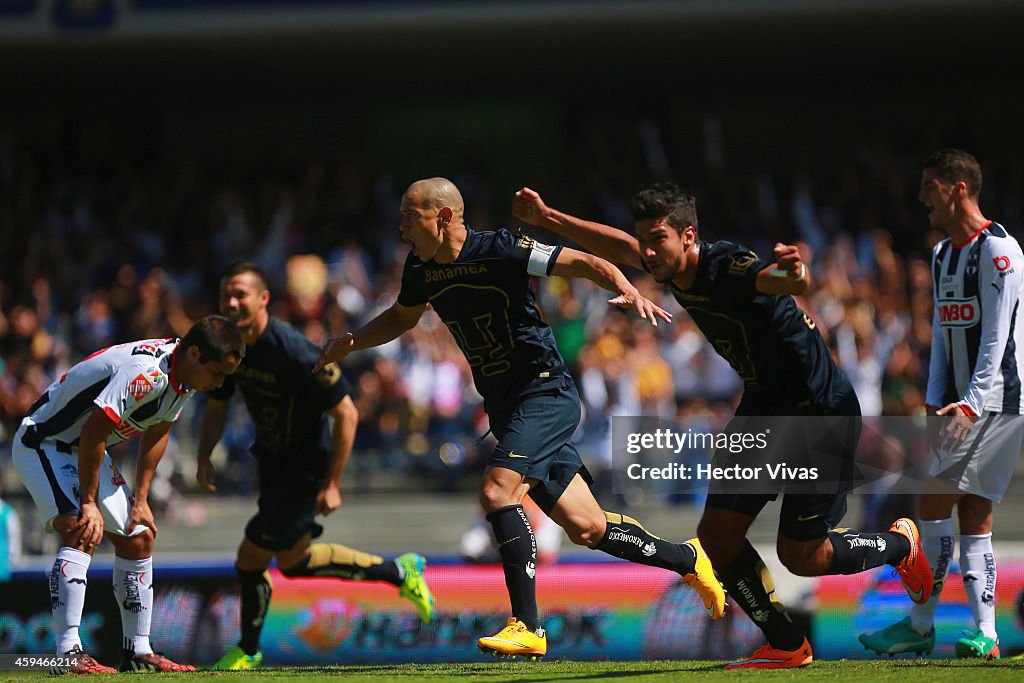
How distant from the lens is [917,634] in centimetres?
650

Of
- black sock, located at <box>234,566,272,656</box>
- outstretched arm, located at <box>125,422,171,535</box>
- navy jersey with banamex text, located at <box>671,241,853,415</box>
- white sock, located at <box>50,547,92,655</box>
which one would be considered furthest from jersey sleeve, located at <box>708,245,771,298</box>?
black sock, located at <box>234,566,272,656</box>

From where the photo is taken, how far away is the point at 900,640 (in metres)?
6.52

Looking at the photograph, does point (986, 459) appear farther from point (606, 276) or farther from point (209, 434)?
point (209, 434)

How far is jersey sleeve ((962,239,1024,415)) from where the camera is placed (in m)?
5.98

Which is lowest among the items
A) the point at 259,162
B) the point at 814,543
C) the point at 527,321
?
the point at 814,543

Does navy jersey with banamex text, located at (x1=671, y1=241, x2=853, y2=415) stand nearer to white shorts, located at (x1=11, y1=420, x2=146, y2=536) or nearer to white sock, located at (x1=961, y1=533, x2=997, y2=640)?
white sock, located at (x1=961, y1=533, x2=997, y2=640)

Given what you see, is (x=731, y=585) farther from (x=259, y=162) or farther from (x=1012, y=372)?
(x=259, y=162)

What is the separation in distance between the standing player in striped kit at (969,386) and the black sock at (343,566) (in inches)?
125

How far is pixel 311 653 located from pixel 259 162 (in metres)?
13.1

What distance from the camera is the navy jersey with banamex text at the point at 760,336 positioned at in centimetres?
557

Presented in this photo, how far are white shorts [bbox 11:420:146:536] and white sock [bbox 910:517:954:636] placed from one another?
4.30 meters

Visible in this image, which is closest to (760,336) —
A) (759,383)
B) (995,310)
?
(759,383)

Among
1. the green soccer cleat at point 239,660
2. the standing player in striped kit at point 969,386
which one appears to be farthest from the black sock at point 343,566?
the standing player in striped kit at point 969,386

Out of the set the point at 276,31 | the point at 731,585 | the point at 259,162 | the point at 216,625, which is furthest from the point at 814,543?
the point at 259,162
